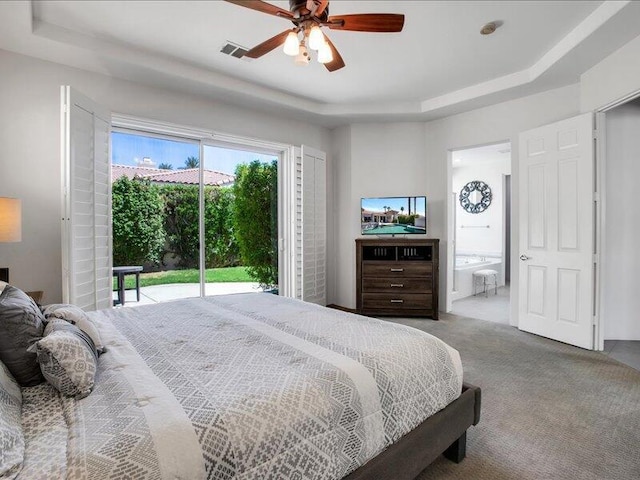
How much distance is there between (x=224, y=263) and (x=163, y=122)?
1782 millimetres

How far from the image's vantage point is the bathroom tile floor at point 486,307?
4695 mm

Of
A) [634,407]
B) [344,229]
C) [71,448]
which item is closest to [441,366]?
[71,448]

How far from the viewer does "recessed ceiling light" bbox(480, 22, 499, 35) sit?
280cm

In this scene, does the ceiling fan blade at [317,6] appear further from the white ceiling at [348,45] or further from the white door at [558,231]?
the white door at [558,231]

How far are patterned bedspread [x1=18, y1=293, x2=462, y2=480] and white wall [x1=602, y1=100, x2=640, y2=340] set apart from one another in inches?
123

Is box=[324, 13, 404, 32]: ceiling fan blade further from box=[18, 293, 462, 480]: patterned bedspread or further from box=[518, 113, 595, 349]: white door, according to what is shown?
box=[518, 113, 595, 349]: white door

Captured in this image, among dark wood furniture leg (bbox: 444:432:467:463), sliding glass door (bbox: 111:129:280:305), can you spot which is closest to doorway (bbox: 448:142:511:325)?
sliding glass door (bbox: 111:129:280:305)

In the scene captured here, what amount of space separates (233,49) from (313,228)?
7.76 ft

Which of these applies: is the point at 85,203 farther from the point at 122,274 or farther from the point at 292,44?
the point at 292,44

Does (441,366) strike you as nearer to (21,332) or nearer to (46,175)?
(21,332)

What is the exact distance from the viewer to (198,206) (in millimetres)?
4113

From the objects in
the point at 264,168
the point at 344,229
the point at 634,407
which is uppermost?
the point at 264,168

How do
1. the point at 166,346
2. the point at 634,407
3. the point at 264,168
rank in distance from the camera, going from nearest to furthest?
1. the point at 166,346
2. the point at 634,407
3. the point at 264,168

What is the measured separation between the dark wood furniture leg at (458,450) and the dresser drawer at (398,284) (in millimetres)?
2833
